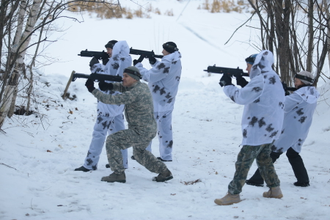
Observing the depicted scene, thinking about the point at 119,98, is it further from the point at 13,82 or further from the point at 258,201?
the point at 13,82

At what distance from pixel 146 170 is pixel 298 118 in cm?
226

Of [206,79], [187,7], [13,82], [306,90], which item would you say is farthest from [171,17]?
[306,90]

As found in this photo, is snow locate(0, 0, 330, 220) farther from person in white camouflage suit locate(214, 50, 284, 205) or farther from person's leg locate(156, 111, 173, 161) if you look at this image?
person in white camouflage suit locate(214, 50, 284, 205)

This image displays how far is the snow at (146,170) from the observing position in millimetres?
3732

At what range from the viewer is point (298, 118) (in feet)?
15.6

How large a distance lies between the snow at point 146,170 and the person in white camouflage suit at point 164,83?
1.64ft

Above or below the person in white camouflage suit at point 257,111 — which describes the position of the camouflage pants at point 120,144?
below

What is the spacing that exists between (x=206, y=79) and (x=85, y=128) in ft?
22.4

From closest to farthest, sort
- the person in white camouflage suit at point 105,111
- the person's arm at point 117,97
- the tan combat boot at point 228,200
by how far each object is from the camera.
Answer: the tan combat boot at point 228,200
the person's arm at point 117,97
the person in white camouflage suit at point 105,111

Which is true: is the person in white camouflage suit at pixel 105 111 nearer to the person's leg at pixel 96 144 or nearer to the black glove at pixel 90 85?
the person's leg at pixel 96 144

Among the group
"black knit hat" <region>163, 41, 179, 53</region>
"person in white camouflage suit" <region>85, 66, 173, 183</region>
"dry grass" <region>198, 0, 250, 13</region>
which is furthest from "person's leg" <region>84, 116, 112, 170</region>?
"dry grass" <region>198, 0, 250, 13</region>

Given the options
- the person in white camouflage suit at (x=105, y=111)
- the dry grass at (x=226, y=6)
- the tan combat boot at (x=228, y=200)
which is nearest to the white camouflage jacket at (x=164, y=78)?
the person in white camouflage suit at (x=105, y=111)

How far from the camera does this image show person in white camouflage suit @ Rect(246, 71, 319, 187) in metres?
4.70

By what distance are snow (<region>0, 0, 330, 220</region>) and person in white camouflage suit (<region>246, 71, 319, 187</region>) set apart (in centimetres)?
22
